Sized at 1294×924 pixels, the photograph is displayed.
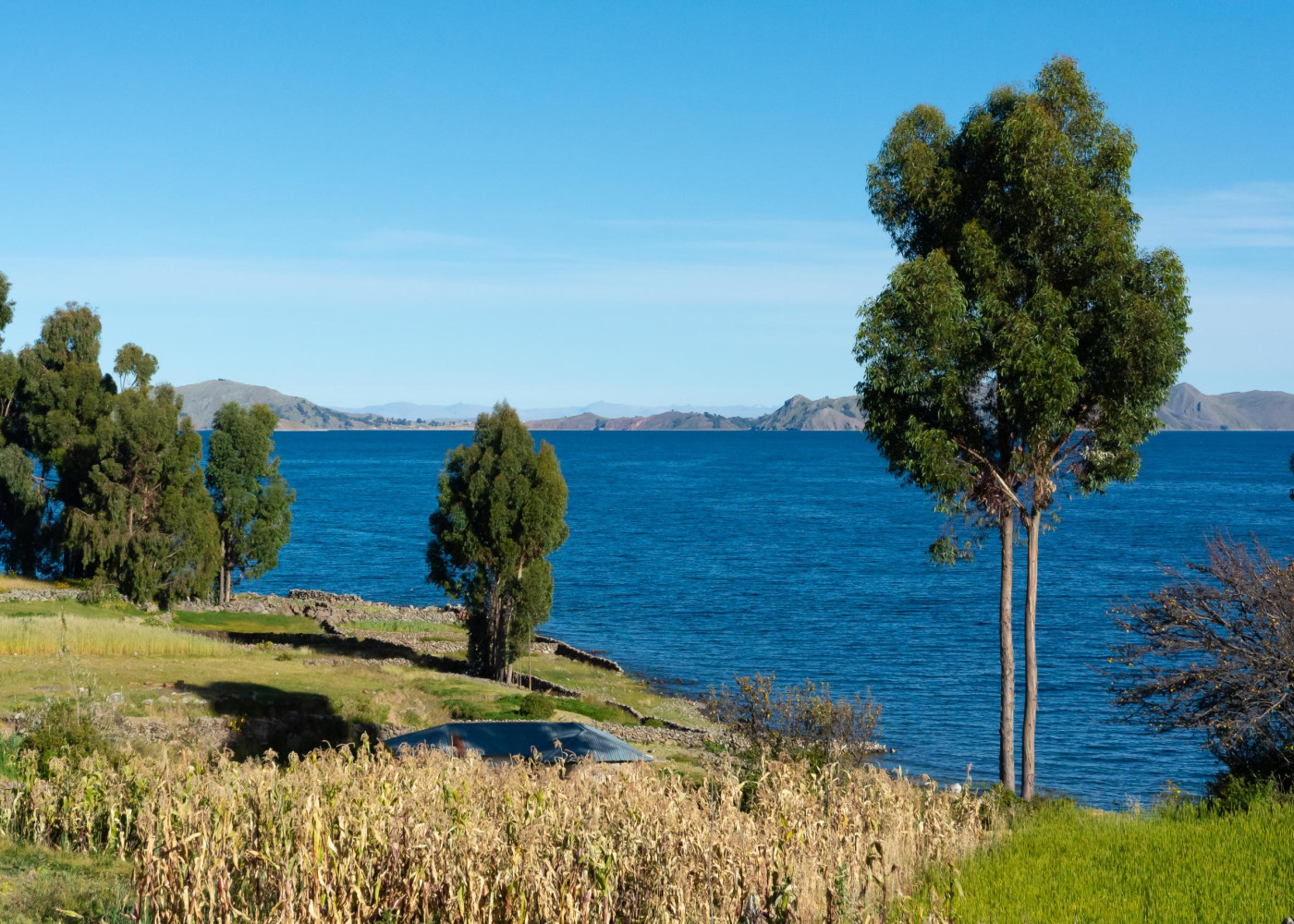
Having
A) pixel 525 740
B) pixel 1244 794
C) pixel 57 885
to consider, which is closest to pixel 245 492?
pixel 525 740

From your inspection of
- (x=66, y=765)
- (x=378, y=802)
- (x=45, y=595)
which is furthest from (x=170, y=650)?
(x=378, y=802)

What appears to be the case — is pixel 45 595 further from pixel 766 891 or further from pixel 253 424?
pixel 766 891

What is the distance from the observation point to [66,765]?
522 inches

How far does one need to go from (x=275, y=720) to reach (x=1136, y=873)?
20.5m

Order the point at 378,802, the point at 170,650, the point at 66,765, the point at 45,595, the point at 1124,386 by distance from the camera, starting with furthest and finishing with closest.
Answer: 1. the point at 45,595
2. the point at 170,650
3. the point at 1124,386
4. the point at 66,765
5. the point at 378,802

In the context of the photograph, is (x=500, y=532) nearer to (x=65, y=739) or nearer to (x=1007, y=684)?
(x=65, y=739)

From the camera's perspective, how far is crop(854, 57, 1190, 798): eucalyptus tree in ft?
54.6

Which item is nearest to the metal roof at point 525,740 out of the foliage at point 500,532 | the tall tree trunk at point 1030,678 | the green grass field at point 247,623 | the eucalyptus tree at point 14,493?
the tall tree trunk at point 1030,678

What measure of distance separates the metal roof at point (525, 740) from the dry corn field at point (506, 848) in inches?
303

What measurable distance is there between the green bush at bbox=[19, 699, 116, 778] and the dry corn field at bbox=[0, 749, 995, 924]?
3.89 meters

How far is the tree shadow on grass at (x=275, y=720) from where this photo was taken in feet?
77.0

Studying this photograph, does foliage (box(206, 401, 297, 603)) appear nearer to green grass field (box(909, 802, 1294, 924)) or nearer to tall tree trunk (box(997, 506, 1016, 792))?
tall tree trunk (box(997, 506, 1016, 792))

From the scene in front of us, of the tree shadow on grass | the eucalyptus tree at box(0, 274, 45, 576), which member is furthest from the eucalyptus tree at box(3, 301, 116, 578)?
the tree shadow on grass

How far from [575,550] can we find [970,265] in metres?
79.5
